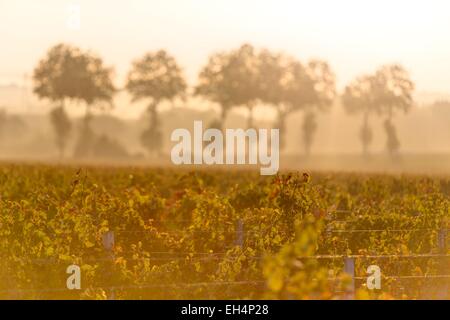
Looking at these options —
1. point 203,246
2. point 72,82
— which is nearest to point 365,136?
point 72,82

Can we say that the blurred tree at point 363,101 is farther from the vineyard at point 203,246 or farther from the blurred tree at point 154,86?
the vineyard at point 203,246

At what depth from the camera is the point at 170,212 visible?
15.8m

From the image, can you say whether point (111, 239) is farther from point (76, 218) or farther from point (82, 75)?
point (82, 75)

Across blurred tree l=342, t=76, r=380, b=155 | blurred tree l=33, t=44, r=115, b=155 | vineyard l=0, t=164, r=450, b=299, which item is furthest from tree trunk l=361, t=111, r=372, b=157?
vineyard l=0, t=164, r=450, b=299

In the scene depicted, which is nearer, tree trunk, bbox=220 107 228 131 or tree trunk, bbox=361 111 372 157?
tree trunk, bbox=220 107 228 131

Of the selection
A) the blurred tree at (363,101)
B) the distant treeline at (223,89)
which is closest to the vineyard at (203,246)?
the distant treeline at (223,89)

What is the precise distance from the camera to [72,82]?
33.3m

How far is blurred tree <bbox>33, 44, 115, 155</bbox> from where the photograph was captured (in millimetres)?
29672

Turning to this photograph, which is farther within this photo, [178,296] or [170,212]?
[170,212]

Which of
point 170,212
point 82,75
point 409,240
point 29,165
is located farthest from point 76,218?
point 29,165

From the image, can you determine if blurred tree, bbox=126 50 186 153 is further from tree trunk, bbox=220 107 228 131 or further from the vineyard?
the vineyard

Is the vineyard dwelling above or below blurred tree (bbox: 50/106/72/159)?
below

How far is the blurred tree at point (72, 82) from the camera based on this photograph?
29672 mm

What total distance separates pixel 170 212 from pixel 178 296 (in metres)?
4.42
